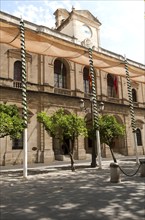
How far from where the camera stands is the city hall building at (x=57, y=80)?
50.6ft

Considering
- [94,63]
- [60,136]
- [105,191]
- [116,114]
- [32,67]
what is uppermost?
[32,67]

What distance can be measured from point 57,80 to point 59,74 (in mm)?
763

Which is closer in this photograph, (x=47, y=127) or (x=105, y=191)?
(x=105, y=191)

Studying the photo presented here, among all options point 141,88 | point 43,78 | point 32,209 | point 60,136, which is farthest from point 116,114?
point 32,209

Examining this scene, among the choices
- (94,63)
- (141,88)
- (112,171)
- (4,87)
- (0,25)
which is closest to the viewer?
(112,171)

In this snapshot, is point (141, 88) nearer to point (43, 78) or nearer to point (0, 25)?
point (43, 78)

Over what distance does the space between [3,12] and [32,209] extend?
20.0m

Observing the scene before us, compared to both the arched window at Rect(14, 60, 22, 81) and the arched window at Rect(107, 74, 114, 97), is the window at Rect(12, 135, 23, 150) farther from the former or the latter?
the arched window at Rect(107, 74, 114, 97)

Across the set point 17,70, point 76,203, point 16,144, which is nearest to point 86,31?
point 17,70

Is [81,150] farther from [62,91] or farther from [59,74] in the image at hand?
[59,74]

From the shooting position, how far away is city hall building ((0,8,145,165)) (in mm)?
15423

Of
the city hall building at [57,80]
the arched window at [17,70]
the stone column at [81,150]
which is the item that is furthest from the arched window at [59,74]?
the stone column at [81,150]

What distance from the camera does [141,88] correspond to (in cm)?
3300

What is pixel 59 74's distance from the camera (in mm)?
25047
